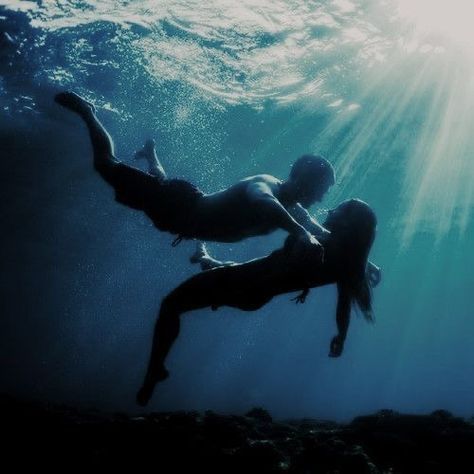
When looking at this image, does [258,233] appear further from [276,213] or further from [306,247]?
[306,247]

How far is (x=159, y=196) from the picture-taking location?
3.95 m

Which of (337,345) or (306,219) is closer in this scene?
(306,219)

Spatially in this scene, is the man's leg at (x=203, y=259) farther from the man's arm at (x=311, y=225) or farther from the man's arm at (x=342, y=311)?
the man's arm at (x=342, y=311)

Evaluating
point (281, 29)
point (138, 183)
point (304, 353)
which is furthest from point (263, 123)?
point (304, 353)

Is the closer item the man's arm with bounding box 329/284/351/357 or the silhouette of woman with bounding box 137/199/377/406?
the silhouette of woman with bounding box 137/199/377/406

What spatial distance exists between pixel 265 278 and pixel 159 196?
1389 mm

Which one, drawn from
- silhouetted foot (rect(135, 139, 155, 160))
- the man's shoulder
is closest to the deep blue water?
silhouetted foot (rect(135, 139, 155, 160))

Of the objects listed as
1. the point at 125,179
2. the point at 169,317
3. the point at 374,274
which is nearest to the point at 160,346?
the point at 169,317

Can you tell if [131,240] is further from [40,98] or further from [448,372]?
[448,372]

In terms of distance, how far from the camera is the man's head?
3.79 meters

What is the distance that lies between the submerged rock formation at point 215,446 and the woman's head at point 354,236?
1.54 metres

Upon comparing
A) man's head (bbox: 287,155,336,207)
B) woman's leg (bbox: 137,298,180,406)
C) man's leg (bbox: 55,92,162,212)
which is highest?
man's head (bbox: 287,155,336,207)

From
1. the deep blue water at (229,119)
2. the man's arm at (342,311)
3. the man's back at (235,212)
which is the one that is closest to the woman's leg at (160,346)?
the man's back at (235,212)

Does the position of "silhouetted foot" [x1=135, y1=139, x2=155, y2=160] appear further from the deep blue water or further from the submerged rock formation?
the deep blue water
